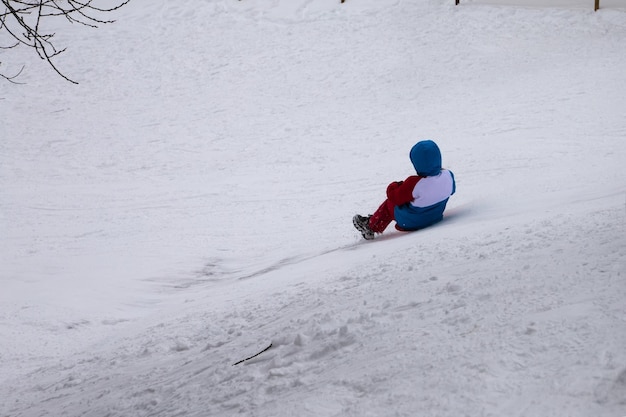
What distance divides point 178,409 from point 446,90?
12.1 m

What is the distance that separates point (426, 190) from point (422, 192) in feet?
0.14

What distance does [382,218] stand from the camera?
6.91 meters

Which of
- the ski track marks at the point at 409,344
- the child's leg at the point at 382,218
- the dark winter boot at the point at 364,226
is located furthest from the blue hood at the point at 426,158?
the ski track marks at the point at 409,344

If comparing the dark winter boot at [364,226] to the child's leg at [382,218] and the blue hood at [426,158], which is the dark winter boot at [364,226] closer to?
the child's leg at [382,218]

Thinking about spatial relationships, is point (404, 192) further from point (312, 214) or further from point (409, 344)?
point (409, 344)

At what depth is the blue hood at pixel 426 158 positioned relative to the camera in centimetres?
646

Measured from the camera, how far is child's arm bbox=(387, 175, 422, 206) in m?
6.57

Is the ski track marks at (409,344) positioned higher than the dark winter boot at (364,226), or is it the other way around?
the dark winter boot at (364,226)

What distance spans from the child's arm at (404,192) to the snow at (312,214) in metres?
0.38

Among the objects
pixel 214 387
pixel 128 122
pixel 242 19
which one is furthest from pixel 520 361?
pixel 242 19

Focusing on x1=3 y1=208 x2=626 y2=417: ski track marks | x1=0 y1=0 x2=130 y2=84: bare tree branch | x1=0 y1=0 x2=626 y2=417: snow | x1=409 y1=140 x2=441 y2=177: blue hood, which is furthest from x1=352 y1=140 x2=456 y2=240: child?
x1=0 y1=0 x2=130 y2=84: bare tree branch

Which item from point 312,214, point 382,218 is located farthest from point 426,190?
point 312,214

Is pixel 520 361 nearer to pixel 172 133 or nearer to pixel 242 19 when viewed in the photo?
pixel 172 133

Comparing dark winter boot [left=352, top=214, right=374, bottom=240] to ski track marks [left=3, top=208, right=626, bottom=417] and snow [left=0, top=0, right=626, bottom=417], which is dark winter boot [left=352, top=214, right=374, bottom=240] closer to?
snow [left=0, top=0, right=626, bottom=417]
